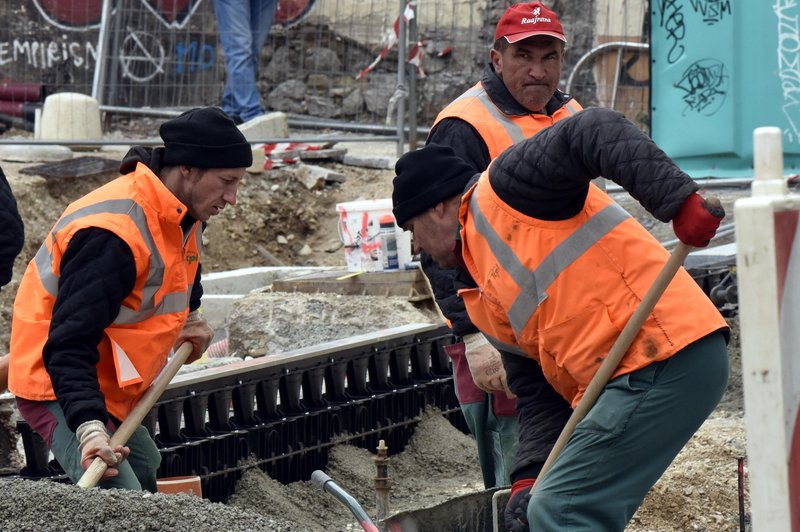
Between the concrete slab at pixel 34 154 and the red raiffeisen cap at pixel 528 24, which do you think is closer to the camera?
the red raiffeisen cap at pixel 528 24

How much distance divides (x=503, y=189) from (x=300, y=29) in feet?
40.3

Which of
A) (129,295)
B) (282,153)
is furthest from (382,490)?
(282,153)

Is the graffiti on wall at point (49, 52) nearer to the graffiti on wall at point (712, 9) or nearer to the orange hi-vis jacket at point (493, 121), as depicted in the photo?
the graffiti on wall at point (712, 9)

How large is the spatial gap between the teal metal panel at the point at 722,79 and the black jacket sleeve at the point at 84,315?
6689mm

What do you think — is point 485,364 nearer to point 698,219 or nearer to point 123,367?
point 123,367

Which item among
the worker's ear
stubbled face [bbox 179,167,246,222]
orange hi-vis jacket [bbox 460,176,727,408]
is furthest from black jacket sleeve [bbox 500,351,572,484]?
the worker's ear

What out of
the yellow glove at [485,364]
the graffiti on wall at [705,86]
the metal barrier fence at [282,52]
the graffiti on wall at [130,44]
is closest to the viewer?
the yellow glove at [485,364]

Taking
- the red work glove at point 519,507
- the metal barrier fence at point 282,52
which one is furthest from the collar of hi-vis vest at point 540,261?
the metal barrier fence at point 282,52

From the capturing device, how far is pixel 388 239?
8.48 m

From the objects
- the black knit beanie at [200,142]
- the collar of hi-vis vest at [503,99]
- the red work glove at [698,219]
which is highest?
the collar of hi-vis vest at [503,99]

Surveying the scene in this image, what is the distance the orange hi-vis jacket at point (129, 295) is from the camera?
4.43 meters

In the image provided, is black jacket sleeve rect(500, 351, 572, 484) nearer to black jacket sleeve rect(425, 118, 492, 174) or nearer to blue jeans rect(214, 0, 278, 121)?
black jacket sleeve rect(425, 118, 492, 174)

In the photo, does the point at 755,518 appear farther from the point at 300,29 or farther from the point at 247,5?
the point at 300,29

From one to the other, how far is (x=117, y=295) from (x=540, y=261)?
1.47m
